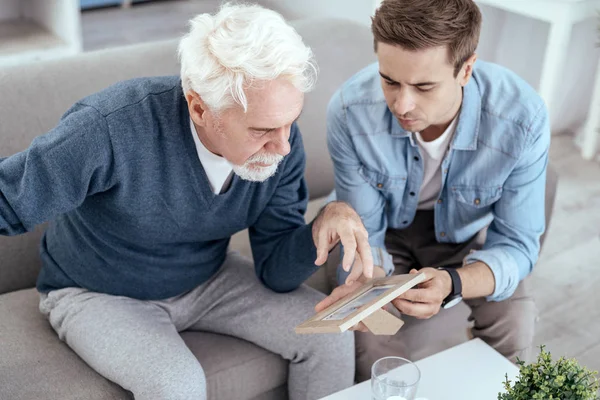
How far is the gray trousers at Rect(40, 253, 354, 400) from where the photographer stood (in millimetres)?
1509

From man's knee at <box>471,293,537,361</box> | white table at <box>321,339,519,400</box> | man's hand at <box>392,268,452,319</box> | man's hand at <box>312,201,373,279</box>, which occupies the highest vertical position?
man's hand at <box>312,201,373,279</box>

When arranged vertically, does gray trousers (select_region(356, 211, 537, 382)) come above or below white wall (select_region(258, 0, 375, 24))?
below

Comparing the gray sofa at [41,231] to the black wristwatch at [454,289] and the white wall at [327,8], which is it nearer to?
the black wristwatch at [454,289]

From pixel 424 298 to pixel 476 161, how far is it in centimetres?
38

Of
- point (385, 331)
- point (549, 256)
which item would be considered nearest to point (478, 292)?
point (385, 331)

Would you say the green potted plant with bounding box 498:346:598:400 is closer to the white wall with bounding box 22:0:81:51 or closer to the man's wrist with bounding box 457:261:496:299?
the man's wrist with bounding box 457:261:496:299

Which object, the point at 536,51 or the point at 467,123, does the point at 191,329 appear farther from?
the point at 536,51

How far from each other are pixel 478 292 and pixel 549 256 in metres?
1.06

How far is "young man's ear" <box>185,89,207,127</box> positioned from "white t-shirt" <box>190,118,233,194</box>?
58mm

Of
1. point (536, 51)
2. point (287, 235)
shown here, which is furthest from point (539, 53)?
point (287, 235)

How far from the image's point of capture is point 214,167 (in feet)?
5.14

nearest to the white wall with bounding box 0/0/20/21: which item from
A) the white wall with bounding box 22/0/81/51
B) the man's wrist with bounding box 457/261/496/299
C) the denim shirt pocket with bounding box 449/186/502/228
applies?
the white wall with bounding box 22/0/81/51

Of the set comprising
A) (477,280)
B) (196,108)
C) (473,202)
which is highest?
(196,108)

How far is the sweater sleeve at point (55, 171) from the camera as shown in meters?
1.39
